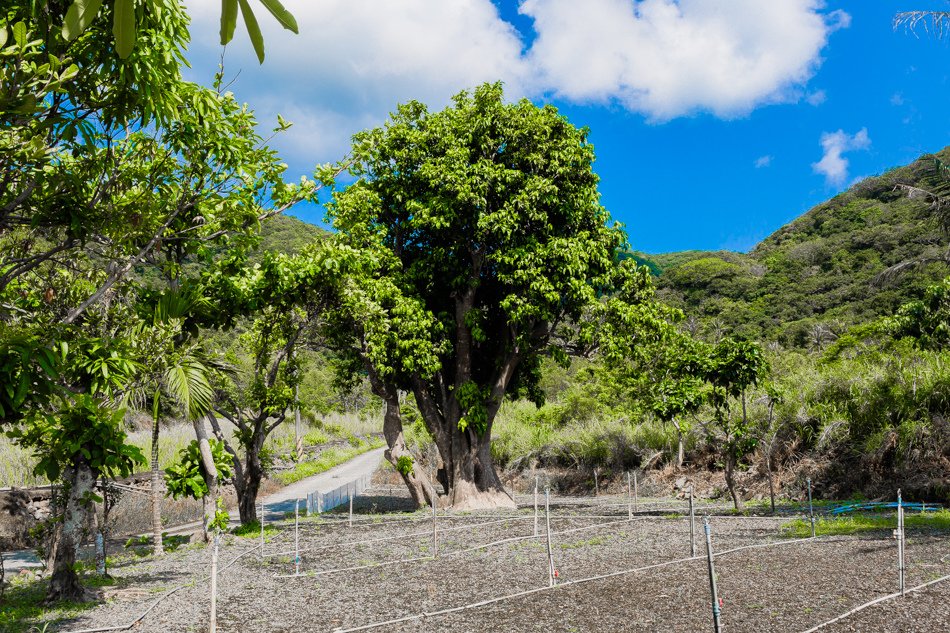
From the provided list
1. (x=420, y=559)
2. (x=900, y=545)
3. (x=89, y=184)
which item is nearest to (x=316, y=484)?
(x=420, y=559)

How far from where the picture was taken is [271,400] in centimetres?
1270

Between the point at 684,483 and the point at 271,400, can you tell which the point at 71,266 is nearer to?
the point at 271,400

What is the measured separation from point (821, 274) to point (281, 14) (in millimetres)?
53060

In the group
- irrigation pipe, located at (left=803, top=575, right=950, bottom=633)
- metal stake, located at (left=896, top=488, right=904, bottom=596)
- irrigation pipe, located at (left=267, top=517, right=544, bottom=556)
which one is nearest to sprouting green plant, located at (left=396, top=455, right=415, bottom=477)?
irrigation pipe, located at (left=267, top=517, right=544, bottom=556)

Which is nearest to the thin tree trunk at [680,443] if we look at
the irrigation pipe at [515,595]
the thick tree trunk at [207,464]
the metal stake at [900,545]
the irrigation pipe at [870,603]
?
the irrigation pipe at [515,595]

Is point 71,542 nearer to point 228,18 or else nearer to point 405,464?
point 228,18

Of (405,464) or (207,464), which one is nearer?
(207,464)

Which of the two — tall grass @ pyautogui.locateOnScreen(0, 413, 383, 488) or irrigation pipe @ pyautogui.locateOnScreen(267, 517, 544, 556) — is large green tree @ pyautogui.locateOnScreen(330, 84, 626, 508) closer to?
irrigation pipe @ pyautogui.locateOnScreen(267, 517, 544, 556)

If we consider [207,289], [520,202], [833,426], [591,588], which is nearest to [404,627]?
[591,588]

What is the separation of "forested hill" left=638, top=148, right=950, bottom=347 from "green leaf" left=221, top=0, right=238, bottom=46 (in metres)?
33.9

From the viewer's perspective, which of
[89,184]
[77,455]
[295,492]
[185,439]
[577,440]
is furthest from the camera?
[185,439]

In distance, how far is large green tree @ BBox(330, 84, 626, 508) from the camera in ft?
46.6

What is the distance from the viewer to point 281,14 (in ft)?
3.64

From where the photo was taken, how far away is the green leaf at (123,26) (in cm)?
109
